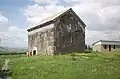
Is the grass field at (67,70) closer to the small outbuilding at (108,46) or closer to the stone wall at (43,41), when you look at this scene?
the stone wall at (43,41)

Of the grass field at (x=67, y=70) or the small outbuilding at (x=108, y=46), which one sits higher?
the small outbuilding at (x=108, y=46)

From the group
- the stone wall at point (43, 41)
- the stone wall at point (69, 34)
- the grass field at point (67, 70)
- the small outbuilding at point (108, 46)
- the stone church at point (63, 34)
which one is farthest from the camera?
the small outbuilding at point (108, 46)

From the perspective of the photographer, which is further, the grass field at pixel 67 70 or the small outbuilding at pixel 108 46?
the small outbuilding at pixel 108 46

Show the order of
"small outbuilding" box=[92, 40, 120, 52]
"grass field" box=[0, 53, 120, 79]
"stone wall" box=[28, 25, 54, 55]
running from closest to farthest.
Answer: "grass field" box=[0, 53, 120, 79] → "stone wall" box=[28, 25, 54, 55] → "small outbuilding" box=[92, 40, 120, 52]

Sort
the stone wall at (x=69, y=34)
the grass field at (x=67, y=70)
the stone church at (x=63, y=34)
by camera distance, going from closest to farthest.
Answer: the grass field at (x=67, y=70)
the stone church at (x=63, y=34)
the stone wall at (x=69, y=34)

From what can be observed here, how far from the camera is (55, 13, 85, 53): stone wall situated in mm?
55594

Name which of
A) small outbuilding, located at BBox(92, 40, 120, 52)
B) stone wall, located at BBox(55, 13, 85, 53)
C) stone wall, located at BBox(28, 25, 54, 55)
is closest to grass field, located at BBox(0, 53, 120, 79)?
stone wall, located at BBox(55, 13, 85, 53)

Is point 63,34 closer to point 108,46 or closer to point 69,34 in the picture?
point 69,34

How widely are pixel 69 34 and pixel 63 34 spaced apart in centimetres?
153

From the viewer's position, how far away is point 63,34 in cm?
5634

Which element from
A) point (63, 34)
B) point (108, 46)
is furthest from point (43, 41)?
point (108, 46)

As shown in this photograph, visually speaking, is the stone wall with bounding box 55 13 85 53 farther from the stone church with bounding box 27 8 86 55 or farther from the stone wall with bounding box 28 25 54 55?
the stone wall with bounding box 28 25 54 55

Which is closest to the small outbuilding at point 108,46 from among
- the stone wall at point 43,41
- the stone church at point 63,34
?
the stone wall at point 43,41

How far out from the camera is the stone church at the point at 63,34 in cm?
5531
